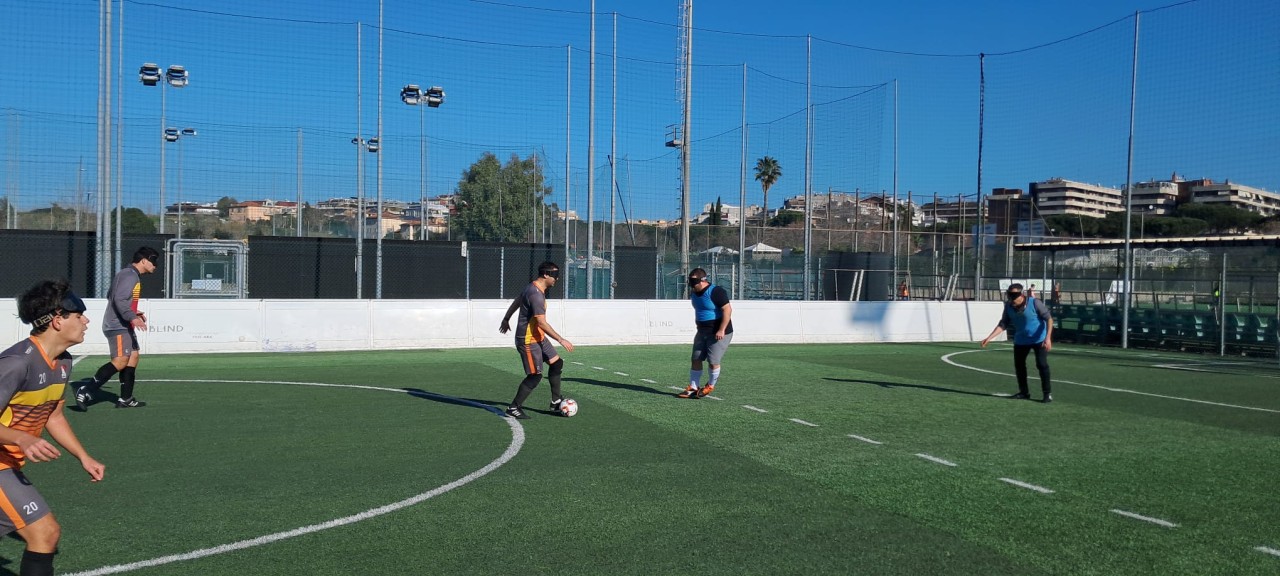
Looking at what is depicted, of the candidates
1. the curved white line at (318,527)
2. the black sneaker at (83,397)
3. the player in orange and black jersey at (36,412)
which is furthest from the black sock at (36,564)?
the black sneaker at (83,397)

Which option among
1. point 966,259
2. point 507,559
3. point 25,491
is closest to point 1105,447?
point 507,559

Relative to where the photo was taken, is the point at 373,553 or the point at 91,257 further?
the point at 91,257

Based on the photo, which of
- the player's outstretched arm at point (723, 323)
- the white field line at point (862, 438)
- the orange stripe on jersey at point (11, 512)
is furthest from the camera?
the player's outstretched arm at point (723, 323)

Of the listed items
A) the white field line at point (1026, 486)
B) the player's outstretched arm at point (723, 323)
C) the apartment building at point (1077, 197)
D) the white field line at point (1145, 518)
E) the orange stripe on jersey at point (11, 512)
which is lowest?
the white field line at point (1026, 486)

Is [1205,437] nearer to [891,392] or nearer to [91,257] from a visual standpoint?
[891,392]

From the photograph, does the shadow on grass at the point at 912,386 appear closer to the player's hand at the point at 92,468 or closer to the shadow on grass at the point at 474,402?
the shadow on grass at the point at 474,402

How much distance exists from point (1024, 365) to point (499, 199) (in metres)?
27.6

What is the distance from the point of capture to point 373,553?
18.6 feet

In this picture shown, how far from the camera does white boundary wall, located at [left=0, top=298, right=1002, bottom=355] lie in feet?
61.0

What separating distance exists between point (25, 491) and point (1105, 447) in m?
9.22

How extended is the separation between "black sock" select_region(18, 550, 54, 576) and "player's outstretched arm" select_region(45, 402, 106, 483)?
394mm

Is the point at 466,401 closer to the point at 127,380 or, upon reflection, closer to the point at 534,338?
the point at 534,338

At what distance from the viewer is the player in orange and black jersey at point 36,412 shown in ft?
14.3

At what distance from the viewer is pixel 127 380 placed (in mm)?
11203
